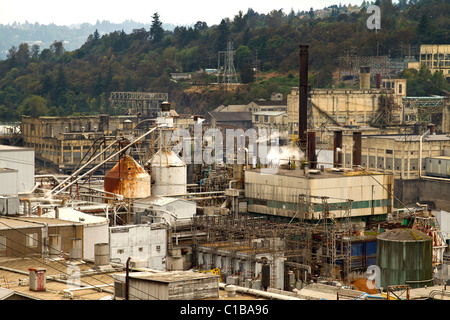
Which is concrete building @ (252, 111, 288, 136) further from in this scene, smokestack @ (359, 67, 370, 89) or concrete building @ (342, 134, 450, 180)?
concrete building @ (342, 134, 450, 180)

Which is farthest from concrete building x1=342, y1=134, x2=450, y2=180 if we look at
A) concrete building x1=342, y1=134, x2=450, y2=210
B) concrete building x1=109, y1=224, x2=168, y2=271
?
concrete building x1=109, y1=224, x2=168, y2=271

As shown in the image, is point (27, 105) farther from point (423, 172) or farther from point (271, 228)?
point (271, 228)

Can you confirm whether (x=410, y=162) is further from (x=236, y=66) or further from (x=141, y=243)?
(x=236, y=66)

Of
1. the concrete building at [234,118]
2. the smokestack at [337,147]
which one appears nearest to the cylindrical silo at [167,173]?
the smokestack at [337,147]

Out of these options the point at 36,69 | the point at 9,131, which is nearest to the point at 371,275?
the point at 9,131

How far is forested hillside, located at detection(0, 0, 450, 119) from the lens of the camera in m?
150

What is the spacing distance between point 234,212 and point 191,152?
11721 mm

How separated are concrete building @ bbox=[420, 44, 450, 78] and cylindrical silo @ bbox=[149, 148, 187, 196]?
89886mm

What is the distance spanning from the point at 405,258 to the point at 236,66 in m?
129

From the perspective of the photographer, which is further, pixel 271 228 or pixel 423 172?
pixel 423 172

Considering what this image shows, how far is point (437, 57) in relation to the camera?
14250 cm

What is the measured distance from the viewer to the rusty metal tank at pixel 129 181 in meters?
56.1

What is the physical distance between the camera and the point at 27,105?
157500 millimetres
